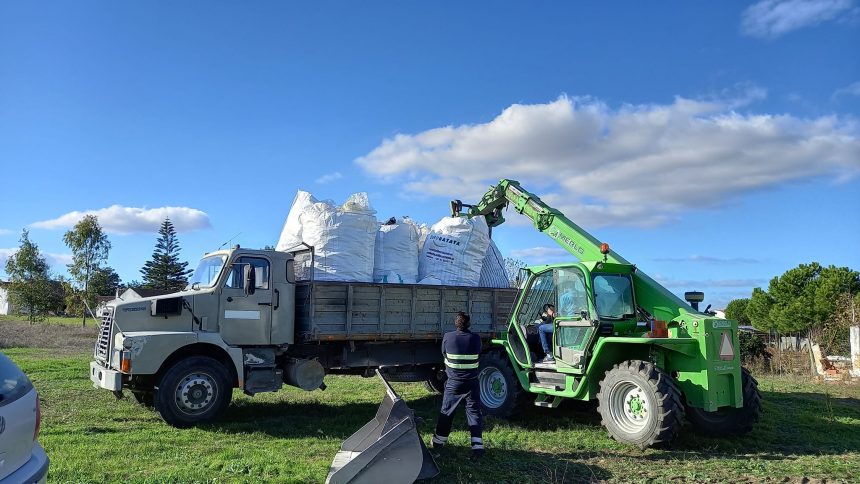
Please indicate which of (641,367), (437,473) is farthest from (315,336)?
(641,367)

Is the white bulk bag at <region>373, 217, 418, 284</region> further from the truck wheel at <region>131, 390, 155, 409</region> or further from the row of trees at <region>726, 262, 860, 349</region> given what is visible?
the row of trees at <region>726, 262, 860, 349</region>

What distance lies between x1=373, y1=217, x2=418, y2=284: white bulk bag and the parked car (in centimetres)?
634

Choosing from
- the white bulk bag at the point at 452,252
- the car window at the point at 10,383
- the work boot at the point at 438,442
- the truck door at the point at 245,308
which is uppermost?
the white bulk bag at the point at 452,252

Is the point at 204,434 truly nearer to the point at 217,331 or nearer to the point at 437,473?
the point at 217,331

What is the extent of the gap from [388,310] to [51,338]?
24.1 metres

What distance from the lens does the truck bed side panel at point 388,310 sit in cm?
929

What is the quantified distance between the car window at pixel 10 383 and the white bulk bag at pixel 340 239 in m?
5.71

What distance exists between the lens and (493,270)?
1127 centimetres

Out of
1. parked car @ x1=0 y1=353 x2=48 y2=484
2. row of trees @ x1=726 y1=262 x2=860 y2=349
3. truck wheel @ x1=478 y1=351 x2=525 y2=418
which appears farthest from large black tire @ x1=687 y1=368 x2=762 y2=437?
row of trees @ x1=726 y1=262 x2=860 y2=349

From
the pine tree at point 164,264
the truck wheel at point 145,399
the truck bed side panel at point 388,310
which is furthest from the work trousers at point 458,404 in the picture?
the pine tree at point 164,264

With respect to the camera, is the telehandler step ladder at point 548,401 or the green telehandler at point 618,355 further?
the telehandler step ladder at point 548,401

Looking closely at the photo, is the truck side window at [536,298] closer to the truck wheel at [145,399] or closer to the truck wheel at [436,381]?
the truck wheel at [436,381]

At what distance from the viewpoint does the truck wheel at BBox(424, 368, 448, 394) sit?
1086 cm

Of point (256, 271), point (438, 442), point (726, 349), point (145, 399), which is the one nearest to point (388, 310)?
point (256, 271)
